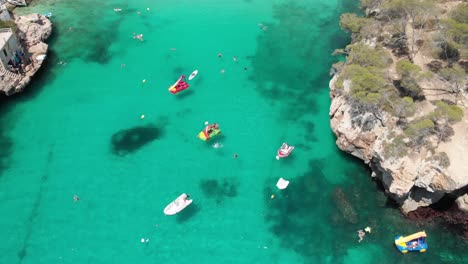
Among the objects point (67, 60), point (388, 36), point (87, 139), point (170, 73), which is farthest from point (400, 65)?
point (67, 60)

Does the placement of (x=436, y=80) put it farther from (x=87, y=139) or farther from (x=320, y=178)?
(x=87, y=139)

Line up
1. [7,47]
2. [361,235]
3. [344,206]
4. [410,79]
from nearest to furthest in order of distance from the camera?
[361,235], [344,206], [410,79], [7,47]

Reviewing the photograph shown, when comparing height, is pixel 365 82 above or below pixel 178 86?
above

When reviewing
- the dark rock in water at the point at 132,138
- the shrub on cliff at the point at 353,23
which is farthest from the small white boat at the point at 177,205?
the shrub on cliff at the point at 353,23

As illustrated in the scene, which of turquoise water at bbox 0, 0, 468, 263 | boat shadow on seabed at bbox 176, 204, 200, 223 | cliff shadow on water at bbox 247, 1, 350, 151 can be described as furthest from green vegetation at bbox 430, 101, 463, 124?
boat shadow on seabed at bbox 176, 204, 200, 223

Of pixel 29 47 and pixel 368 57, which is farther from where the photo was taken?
pixel 29 47

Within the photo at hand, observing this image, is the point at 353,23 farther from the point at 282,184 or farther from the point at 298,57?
the point at 282,184

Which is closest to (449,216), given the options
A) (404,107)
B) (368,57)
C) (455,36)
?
(404,107)
